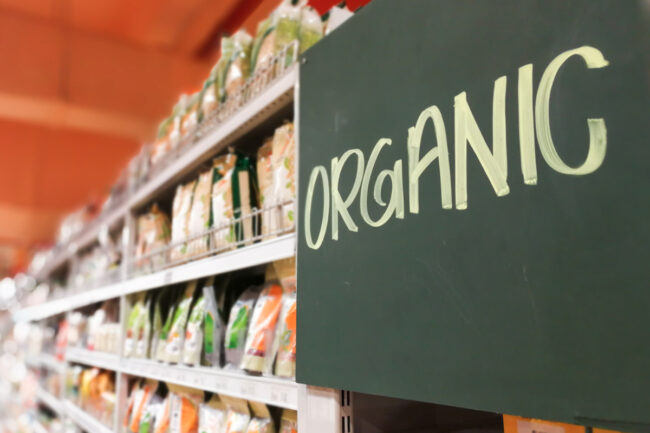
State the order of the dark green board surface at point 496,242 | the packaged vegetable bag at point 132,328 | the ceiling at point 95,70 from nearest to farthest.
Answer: the dark green board surface at point 496,242 < the packaged vegetable bag at point 132,328 < the ceiling at point 95,70

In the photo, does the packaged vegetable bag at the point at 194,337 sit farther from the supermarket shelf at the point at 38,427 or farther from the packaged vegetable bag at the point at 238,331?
the supermarket shelf at the point at 38,427

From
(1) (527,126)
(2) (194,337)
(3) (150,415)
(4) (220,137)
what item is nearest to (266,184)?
(4) (220,137)

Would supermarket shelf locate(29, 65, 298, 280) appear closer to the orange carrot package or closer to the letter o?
the letter o

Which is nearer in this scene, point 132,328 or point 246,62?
point 246,62

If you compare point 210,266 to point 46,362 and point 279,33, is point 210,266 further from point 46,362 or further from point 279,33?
point 46,362

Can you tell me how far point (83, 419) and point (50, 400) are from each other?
1.26 metres

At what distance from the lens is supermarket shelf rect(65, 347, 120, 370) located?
7.66 feet

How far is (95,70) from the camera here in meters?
4.48

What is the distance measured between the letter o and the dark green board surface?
0.02 meters

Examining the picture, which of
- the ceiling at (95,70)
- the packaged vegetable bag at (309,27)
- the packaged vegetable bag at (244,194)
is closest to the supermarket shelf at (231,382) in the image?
the packaged vegetable bag at (244,194)

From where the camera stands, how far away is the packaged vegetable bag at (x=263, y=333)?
1289 mm

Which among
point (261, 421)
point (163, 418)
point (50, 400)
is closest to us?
point (261, 421)

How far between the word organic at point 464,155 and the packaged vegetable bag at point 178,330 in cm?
97

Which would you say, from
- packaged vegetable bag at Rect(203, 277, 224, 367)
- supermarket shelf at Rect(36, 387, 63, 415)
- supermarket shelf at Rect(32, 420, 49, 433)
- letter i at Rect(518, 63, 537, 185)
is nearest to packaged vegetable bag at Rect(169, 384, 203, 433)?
packaged vegetable bag at Rect(203, 277, 224, 367)
